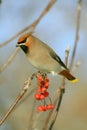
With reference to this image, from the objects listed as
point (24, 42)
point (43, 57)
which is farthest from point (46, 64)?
point (24, 42)

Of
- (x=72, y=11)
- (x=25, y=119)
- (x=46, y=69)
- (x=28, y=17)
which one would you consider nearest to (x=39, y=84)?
(x=46, y=69)

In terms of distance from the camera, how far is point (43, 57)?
10.0ft

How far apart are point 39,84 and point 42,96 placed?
3.1 inches

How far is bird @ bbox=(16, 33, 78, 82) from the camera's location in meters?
2.92

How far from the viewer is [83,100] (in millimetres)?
5246

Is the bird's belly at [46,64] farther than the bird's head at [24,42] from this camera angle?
Yes

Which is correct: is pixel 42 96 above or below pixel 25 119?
above

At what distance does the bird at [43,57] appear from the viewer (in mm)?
2922

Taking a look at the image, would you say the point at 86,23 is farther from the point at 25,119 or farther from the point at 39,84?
the point at 39,84

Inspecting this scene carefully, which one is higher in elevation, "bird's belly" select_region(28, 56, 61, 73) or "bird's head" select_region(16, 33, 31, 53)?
"bird's head" select_region(16, 33, 31, 53)

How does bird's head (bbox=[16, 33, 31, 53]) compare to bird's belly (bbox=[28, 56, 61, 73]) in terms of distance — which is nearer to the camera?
bird's head (bbox=[16, 33, 31, 53])

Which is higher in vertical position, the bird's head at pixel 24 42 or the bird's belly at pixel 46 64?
the bird's head at pixel 24 42

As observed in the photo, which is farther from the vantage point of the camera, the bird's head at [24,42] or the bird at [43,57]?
the bird at [43,57]

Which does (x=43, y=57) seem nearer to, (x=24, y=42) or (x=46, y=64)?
(x=46, y=64)
